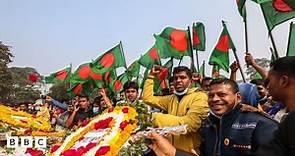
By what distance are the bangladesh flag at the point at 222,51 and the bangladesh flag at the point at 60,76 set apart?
28.9ft

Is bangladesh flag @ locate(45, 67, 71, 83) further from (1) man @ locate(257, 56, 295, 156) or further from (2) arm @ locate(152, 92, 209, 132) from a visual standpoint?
(1) man @ locate(257, 56, 295, 156)

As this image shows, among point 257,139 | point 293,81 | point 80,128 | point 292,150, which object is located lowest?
point 80,128

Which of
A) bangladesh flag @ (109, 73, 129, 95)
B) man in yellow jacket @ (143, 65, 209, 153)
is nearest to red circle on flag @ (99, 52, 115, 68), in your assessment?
bangladesh flag @ (109, 73, 129, 95)

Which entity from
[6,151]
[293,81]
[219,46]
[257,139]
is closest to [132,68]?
[219,46]

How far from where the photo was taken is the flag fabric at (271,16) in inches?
245

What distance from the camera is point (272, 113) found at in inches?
209

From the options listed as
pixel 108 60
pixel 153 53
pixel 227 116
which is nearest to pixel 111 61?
pixel 108 60

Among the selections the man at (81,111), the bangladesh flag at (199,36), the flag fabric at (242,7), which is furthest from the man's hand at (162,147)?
the bangladesh flag at (199,36)

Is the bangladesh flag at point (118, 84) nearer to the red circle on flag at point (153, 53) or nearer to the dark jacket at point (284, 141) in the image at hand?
the red circle on flag at point (153, 53)

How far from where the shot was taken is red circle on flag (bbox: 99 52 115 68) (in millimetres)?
12780

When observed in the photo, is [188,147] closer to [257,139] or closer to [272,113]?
[257,139]

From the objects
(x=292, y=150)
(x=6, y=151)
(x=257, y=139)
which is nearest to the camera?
(x=292, y=150)

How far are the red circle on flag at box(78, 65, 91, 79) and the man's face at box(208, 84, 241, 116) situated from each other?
1028cm

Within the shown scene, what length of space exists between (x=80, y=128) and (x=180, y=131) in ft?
5.74
